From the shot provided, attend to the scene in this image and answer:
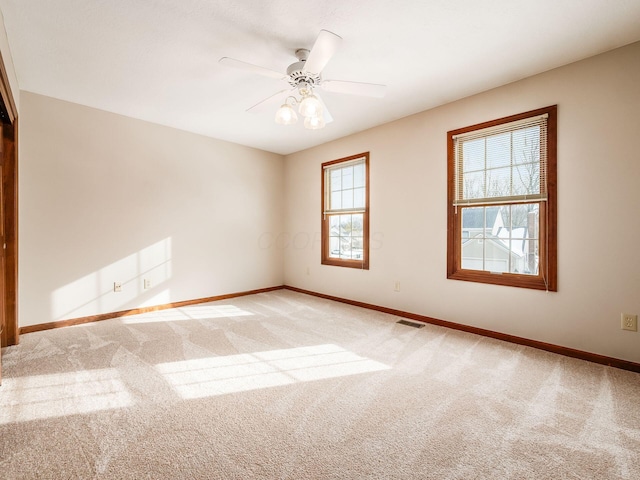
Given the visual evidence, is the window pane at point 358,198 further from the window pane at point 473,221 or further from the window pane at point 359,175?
the window pane at point 473,221

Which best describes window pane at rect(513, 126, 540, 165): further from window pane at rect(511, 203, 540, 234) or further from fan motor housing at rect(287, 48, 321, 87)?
fan motor housing at rect(287, 48, 321, 87)

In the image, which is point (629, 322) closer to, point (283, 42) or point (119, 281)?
point (283, 42)

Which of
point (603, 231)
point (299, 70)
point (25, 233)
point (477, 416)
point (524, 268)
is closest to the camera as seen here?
point (477, 416)

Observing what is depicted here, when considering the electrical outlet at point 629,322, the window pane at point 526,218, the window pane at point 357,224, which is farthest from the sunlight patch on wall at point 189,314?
the electrical outlet at point 629,322

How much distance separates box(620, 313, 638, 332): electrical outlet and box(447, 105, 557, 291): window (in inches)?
18.8

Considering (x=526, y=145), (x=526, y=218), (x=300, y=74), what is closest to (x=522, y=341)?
(x=526, y=218)

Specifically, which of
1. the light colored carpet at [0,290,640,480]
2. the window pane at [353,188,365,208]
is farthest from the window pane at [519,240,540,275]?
the window pane at [353,188,365,208]

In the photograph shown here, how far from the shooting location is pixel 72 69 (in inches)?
108

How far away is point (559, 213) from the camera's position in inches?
107

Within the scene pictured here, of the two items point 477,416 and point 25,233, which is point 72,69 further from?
point 477,416

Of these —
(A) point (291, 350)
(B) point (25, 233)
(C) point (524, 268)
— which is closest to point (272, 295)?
(A) point (291, 350)

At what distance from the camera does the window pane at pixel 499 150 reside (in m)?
3.07

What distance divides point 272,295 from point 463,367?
3.37m

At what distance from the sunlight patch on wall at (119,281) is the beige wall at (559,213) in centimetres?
286
